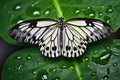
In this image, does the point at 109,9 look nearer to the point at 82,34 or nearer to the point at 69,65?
the point at 82,34

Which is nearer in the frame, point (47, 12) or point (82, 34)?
point (82, 34)

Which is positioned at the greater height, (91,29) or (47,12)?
(47,12)

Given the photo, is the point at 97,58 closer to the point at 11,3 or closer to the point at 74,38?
the point at 74,38

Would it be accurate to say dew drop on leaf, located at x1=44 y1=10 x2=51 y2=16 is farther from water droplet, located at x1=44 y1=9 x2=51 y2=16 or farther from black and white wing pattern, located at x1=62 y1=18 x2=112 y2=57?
black and white wing pattern, located at x1=62 y1=18 x2=112 y2=57

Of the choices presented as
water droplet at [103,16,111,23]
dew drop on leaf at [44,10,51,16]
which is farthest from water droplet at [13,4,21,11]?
water droplet at [103,16,111,23]

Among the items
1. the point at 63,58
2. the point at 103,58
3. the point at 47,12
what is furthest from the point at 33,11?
the point at 103,58

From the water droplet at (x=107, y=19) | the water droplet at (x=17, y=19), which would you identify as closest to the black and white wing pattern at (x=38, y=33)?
the water droplet at (x=17, y=19)

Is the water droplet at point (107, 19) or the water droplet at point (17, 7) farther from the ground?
the water droplet at point (17, 7)

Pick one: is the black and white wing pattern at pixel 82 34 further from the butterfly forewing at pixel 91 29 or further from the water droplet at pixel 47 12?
the water droplet at pixel 47 12
